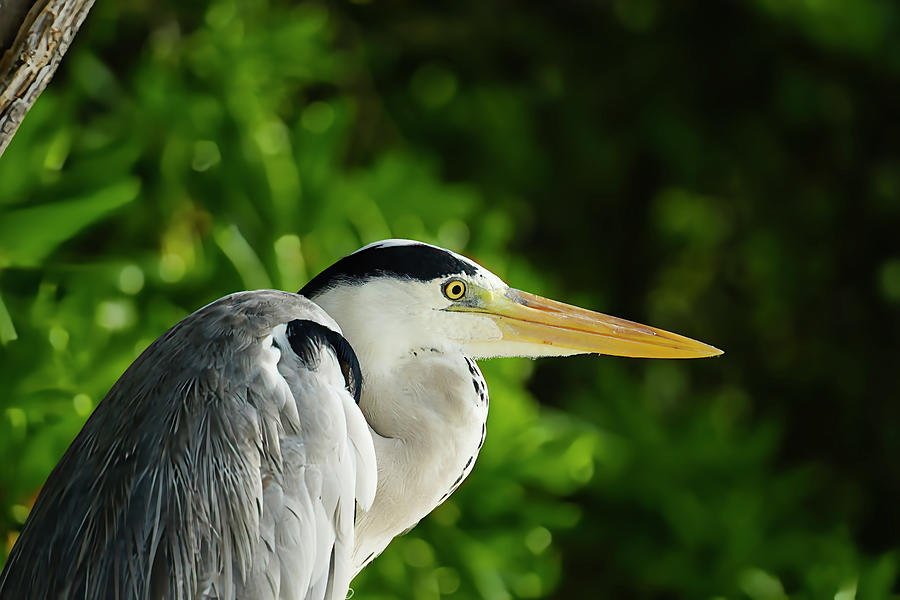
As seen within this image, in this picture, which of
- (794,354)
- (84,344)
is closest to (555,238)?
(794,354)

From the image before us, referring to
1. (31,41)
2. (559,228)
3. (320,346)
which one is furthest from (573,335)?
(559,228)

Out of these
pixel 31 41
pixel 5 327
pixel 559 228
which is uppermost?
pixel 31 41

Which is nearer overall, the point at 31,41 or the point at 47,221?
the point at 31,41

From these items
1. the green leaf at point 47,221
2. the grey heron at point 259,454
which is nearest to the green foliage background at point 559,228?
the green leaf at point 47,221

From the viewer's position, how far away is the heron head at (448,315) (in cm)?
70

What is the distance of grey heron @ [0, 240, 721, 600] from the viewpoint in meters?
0.59

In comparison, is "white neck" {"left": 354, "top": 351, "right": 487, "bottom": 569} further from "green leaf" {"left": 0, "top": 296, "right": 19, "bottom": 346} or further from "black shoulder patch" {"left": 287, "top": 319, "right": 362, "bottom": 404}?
"green leaf" {"left": 0, "top": 296, "right": 19, "bottom": 346}

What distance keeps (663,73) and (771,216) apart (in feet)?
1.40

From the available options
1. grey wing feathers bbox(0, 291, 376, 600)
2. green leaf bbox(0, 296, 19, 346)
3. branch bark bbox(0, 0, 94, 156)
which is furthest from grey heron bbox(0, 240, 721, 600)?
green leaf bbox(0, 296, 19, 346)

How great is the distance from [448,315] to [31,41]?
0.33 m

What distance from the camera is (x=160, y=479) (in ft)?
1.94

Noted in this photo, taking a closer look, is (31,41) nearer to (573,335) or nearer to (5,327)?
(573,335)

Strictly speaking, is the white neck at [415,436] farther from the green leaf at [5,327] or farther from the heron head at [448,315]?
the green leaf at [5,327]

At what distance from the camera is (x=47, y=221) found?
105cm
